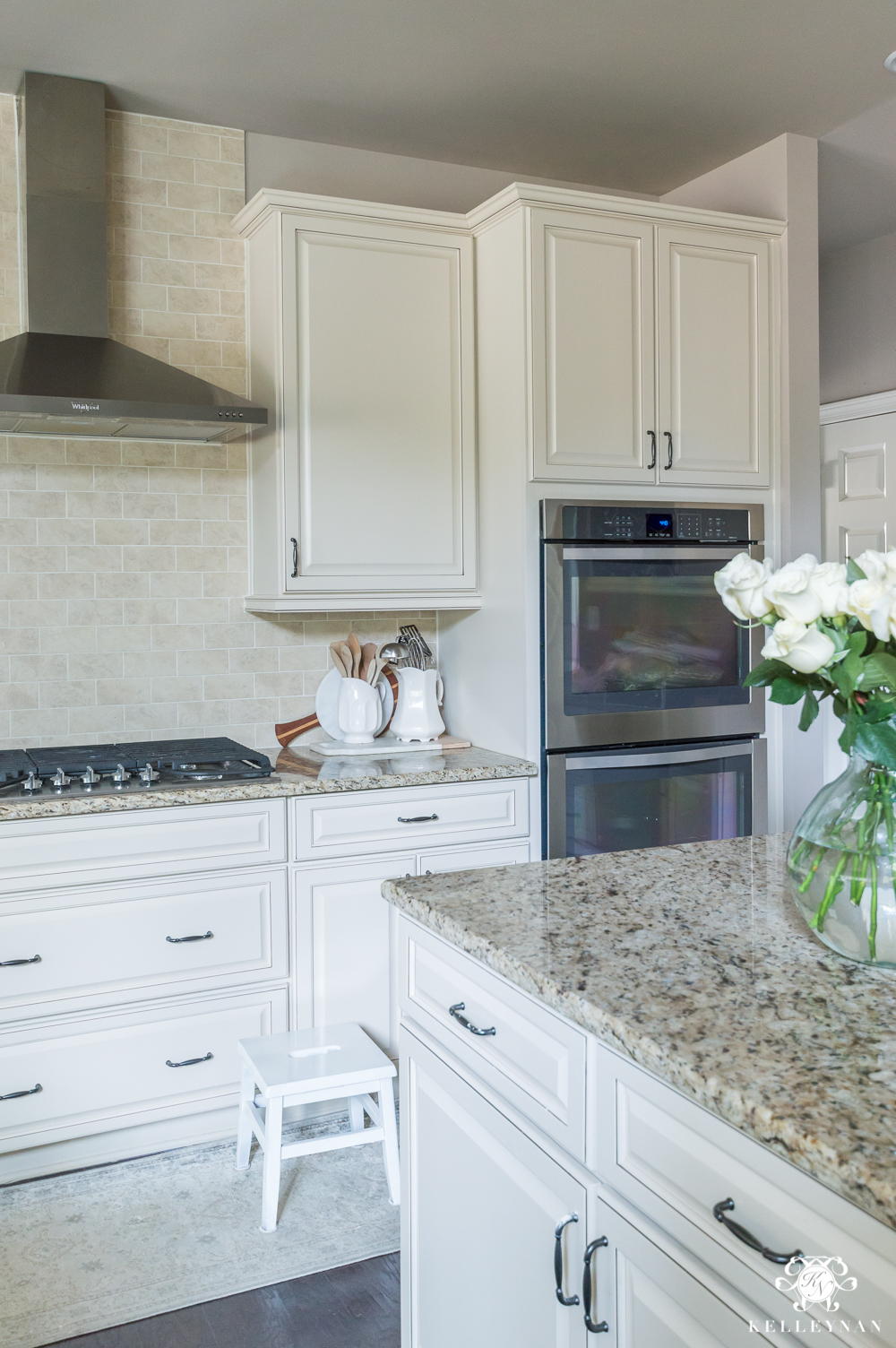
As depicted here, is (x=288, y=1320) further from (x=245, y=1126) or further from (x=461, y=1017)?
(x=461, y=1017)

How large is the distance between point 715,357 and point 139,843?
2118mm

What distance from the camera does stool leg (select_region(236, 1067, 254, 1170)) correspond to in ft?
8.16

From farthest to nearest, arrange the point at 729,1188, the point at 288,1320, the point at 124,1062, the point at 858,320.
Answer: the point at 858,320
the point at 124,1062
the point at 288,1320
the point at 729,1188

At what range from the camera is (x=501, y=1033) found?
4.42 feet

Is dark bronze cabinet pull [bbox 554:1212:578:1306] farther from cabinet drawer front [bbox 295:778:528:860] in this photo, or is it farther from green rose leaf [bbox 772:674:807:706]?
cabinet drawer front [bbox 295:778:528:860]

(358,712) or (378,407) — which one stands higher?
(378,407)

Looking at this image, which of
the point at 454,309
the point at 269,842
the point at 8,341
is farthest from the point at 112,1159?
the point at 454,309

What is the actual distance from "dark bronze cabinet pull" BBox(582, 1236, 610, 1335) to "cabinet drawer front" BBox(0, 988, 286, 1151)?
167cm

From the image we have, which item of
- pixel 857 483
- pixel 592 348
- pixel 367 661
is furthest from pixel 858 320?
pixel 367 661

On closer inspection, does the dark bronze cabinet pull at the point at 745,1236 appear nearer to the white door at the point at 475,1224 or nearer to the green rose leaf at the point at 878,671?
the white door at the point at 475,1224

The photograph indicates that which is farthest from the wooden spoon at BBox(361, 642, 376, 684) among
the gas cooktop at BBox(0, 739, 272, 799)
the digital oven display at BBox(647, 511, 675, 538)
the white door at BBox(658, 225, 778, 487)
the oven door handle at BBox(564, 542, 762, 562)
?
the white door at BBox(658, 225, 778, 487)

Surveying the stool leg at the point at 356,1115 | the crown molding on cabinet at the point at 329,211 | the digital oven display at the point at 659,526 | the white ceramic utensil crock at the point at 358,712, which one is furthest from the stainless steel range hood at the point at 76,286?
the stool leg at the point at 356,1115

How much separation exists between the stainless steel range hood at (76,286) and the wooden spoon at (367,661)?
0.78 meters

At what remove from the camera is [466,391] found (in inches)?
124
